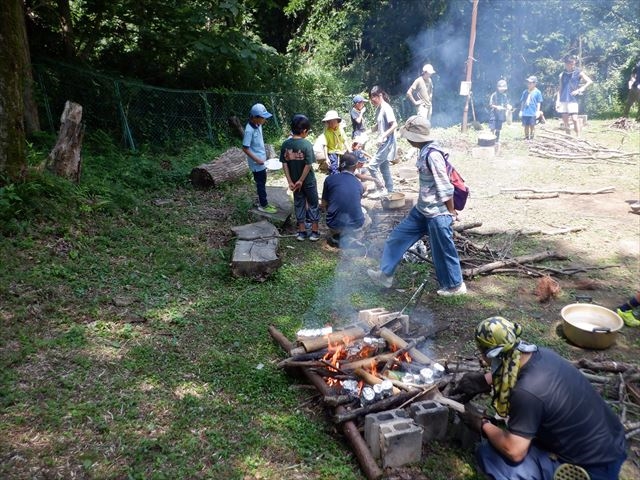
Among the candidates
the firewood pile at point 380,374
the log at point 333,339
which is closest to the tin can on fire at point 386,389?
the firewood pile at point 380,374

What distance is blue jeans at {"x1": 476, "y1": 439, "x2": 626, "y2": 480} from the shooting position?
3.07 m

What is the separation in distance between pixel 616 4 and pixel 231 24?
15.1 meters

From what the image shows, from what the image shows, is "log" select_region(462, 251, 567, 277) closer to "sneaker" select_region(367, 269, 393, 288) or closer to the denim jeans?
"sneaker" select_region(367, 269, 393, 288)

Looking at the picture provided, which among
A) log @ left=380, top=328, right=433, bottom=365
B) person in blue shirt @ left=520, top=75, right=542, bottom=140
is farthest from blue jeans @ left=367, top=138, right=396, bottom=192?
person in blue shirt @ left=520, top=75, right=542, bottom=140

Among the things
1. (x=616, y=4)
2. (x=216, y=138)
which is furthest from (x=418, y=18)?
(x=216, y=138)

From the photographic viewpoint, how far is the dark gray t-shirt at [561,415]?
3008 millimetres

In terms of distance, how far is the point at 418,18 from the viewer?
1841cm

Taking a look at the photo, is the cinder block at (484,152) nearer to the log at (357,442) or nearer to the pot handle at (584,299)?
the pot handle at (584,299)

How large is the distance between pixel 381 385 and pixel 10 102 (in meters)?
6.46

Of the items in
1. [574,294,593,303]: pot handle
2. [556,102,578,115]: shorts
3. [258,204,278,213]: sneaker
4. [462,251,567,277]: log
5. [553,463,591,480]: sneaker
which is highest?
[556,102,578,115]: shorts

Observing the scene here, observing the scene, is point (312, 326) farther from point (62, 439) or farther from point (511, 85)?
point (511, 85)

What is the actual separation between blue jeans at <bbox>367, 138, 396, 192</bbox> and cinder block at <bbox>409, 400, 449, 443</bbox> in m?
6.23

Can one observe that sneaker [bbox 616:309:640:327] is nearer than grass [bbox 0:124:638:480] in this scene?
No

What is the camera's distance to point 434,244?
19.6 ft
